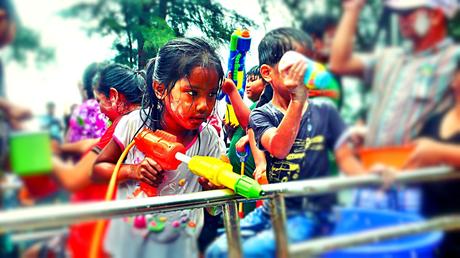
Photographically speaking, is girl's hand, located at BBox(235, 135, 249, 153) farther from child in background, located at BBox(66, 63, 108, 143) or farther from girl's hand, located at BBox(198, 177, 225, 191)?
child in background, located at BBox(66, 63, 108, 143)

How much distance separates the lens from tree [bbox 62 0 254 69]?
96 cm

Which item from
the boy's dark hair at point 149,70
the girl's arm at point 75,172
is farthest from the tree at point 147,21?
the girl's arm at point 75,172

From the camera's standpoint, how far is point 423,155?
48.8 inches

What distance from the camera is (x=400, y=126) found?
3.95ft

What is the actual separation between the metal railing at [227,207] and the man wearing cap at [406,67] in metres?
0.13

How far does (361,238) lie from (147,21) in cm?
76

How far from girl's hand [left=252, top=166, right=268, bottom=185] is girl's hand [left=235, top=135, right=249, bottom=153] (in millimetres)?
66

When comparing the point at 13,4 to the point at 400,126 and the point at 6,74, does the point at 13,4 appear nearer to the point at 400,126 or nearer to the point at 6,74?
the point at 6,74

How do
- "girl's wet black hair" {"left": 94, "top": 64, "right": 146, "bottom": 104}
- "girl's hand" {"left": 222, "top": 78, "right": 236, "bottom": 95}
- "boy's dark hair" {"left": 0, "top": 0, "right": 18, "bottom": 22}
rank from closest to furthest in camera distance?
"boy's dark hair" {"left": 0, "top": 0, "right": 18, "bottom": 22} → "girl's wet black hair" {"left": 94, "top": 64, "right": 146, "bottom": 104} → "girl's hand" {"left": 222, "top": 78, "right": 236, "bottom": 95}

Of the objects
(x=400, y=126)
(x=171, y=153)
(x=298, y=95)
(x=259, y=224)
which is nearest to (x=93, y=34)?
(x=171, y=153)

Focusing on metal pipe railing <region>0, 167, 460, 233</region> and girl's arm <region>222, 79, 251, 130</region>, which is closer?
metal pipe railing <region>0, 167, 460, 233</region>

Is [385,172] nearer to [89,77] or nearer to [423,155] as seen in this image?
[423,155]

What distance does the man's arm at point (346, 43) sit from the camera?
3.77 ft

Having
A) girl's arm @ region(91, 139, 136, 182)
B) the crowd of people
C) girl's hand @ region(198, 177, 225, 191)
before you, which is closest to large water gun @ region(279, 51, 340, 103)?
the crowd of people
